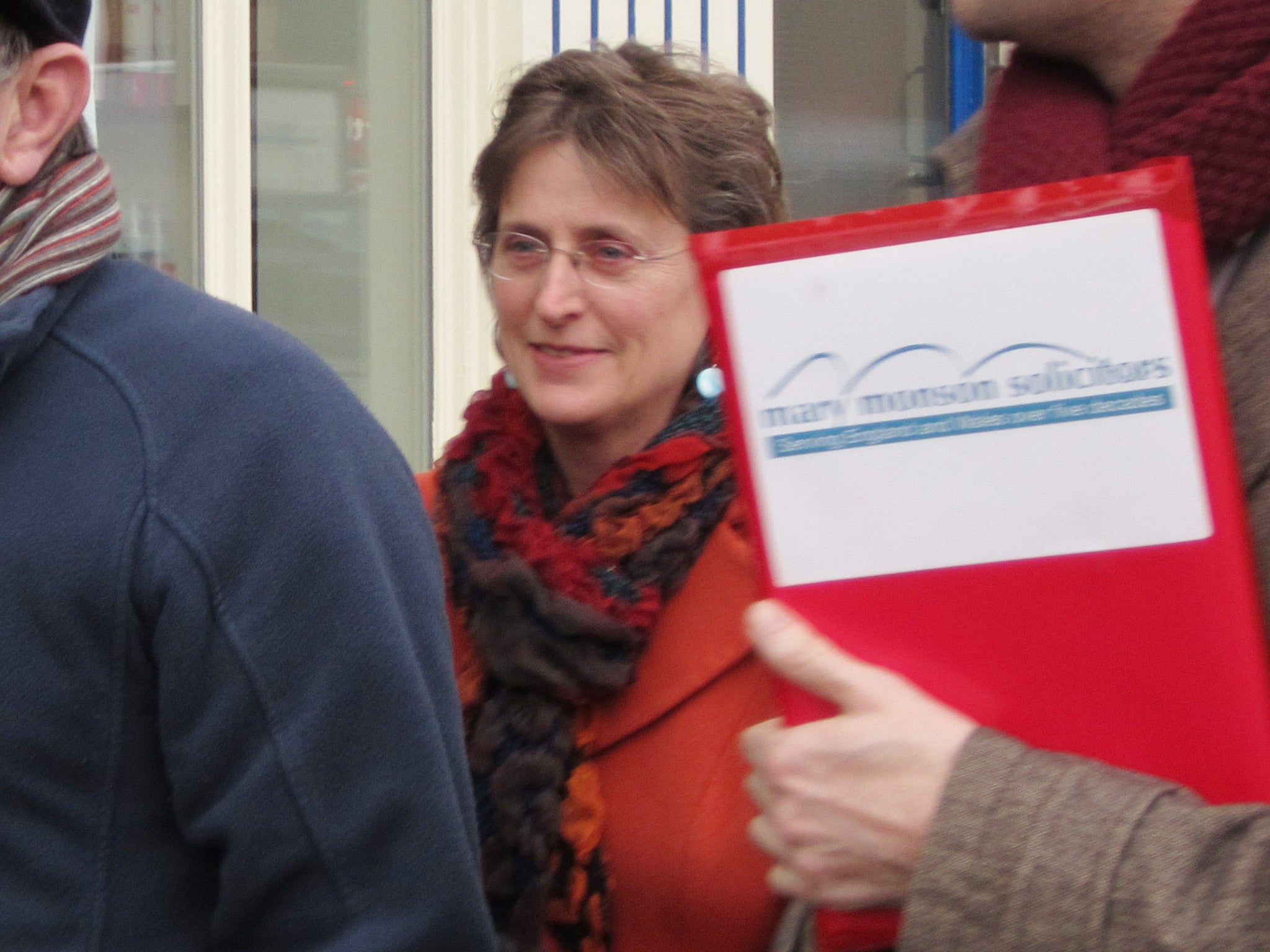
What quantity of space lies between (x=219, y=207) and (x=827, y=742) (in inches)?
140

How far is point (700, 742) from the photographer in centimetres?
197

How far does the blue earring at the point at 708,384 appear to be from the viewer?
2309 millimetres

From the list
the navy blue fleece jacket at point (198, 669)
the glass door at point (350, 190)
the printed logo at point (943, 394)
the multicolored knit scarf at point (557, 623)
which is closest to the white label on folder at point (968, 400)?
the printed logo at point (943, 394)

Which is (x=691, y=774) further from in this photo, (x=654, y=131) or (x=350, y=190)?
(x=350, y=190)

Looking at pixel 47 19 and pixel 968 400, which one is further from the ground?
pixel 47 19

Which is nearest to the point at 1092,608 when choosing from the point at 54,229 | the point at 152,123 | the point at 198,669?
the point at 198,669

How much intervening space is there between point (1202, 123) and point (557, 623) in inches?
47.9

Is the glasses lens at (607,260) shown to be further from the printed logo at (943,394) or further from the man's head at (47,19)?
the printed logo at (943,394)

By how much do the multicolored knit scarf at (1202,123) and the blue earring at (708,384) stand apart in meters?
1.17

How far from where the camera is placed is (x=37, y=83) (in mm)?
1329

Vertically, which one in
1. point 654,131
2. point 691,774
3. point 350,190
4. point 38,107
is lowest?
point 691,774

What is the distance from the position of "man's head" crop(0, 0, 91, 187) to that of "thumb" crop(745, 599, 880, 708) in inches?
30.4

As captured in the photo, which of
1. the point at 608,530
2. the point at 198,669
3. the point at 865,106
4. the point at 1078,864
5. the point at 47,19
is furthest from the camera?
the point at 865,106

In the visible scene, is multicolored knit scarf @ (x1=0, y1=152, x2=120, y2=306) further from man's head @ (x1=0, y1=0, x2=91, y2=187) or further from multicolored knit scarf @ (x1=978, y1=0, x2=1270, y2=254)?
multicolored knit scarf @ (x1=978, y1=0, x2=1270, y2=254)
